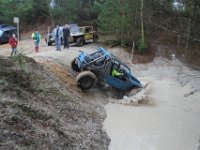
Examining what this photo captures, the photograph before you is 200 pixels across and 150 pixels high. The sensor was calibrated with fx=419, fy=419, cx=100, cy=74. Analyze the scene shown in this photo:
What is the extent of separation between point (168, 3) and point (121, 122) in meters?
5.24

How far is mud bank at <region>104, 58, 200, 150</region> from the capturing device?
1438 centimetres

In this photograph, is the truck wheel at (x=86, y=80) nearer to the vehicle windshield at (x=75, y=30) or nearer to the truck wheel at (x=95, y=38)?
the vehicle windshield at (x=75, y=30)

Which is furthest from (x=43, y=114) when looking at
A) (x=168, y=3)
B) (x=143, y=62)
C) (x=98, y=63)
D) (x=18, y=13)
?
(x=18, y=13)

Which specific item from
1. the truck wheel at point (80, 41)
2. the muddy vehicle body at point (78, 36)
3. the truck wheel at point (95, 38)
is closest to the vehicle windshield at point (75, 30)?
the muddy vehicle body at point (78, 36)

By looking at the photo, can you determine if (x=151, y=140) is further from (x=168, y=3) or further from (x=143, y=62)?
(x=143, y=62)

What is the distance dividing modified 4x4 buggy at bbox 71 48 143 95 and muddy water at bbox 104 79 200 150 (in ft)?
4.41

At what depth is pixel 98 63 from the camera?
19516mm

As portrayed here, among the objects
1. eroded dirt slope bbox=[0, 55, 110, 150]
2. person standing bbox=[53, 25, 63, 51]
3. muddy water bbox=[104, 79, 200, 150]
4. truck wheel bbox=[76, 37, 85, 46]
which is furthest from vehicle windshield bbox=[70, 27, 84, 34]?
eroded dirt slope bbox=[0, 55, 110, 150]

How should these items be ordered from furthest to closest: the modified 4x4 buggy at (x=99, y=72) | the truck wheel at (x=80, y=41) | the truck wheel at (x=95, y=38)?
the truck wheel at (x=95, y=38), the truck wheel at (x=80, y=41), the modified 4x4 buggy at (x=99, y=72)

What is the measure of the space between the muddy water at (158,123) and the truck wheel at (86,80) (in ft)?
4.24

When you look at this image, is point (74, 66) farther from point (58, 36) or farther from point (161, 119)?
point (161, 119)

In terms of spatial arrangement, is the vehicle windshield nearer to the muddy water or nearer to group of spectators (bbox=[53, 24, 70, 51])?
group of spectators (bbox=[53, 24, 70, 51])

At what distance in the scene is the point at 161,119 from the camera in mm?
17219

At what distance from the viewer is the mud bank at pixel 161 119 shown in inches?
566
